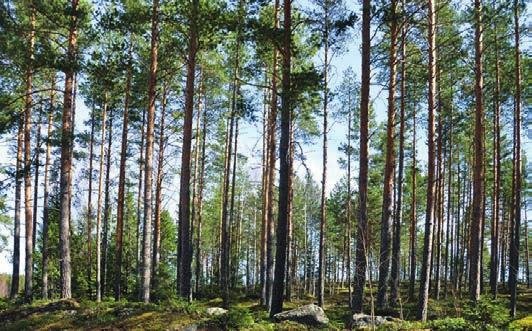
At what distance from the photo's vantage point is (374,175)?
28641mm

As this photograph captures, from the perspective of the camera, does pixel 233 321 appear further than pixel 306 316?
No

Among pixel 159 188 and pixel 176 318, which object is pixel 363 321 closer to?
pixel 176 318

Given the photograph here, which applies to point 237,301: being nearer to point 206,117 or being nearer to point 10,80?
point 206,117

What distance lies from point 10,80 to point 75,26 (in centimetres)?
612

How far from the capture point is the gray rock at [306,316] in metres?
8.93

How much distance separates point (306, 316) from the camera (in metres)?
9.02

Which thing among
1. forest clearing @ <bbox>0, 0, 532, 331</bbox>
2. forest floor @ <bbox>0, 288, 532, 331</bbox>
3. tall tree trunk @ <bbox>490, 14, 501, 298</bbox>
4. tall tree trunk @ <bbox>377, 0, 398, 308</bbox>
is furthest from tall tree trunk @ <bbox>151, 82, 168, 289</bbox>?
tall tree trunk @ <bbox>490, 14, 501, 298</bbox>

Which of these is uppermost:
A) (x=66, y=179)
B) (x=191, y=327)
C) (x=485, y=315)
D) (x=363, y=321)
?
(x=66, y=179)

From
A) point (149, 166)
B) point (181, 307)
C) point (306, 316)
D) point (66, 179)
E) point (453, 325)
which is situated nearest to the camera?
point (453, 325)

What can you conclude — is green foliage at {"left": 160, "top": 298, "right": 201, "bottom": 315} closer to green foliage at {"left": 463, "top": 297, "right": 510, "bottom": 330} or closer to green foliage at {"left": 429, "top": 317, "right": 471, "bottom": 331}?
green foliage at {"left": 429, "top": 317, "right": 471, "bottom": 331}

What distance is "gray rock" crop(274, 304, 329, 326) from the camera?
352 inches

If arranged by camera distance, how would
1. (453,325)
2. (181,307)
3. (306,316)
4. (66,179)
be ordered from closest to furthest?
(453,325), (306,316), (181,307), (66,179)

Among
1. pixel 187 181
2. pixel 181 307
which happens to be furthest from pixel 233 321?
pixel 187 181

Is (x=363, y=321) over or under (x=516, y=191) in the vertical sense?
under
